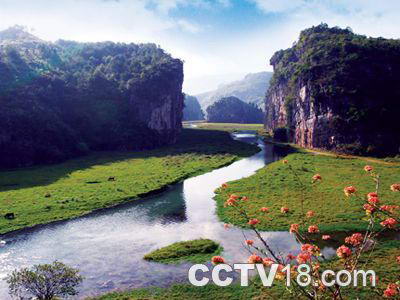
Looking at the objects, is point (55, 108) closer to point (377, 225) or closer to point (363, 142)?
point (363, 142)

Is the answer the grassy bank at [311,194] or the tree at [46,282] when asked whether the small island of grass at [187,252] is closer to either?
the grassy bank at [311,194]

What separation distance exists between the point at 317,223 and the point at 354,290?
19.1m

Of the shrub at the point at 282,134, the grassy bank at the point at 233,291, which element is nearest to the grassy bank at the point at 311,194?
the grassy bank at the point at 233,291

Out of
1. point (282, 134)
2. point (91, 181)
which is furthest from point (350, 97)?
point (91, 181)

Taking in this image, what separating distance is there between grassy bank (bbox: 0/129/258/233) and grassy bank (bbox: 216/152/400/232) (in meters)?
19.8

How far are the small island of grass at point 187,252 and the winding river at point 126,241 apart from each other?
110cm

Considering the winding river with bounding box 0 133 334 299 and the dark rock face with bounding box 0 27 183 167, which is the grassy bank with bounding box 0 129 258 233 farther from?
the dark rock face with bounding box 0 27 183 167

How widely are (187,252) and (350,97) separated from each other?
107989 millimetres

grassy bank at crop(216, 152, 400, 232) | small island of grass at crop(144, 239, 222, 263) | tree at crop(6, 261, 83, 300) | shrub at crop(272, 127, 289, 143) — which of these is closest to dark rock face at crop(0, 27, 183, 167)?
shrub at crop(272, 127, 289, 143)

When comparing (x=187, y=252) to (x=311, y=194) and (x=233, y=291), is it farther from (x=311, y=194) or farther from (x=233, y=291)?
(x=311, y=194)

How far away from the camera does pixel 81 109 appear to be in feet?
520

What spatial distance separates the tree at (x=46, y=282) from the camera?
30844 millimetres

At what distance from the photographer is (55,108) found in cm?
14800

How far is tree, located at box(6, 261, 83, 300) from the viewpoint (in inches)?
1214
